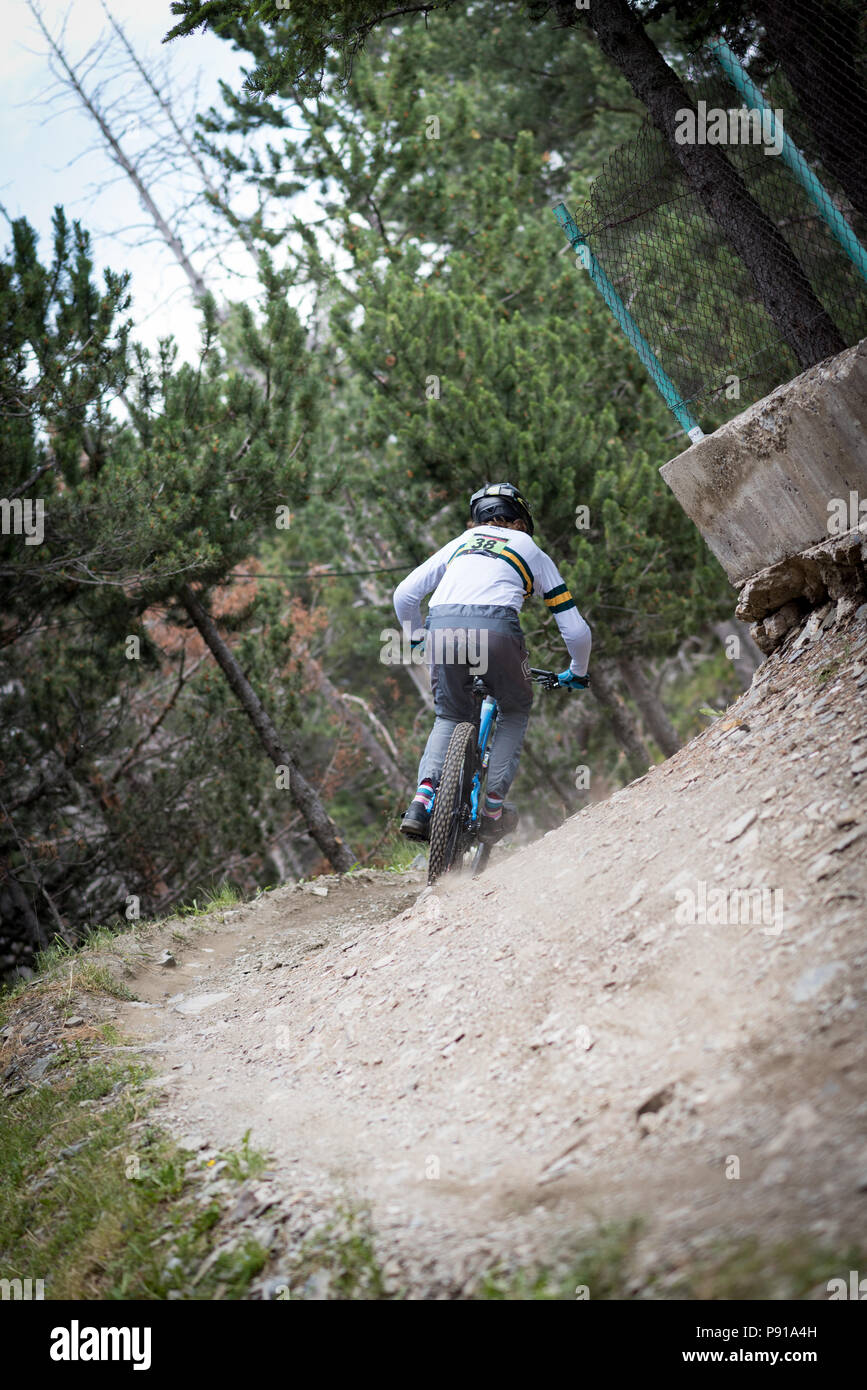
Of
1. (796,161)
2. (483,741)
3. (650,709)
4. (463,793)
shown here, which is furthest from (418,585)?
(650,709)

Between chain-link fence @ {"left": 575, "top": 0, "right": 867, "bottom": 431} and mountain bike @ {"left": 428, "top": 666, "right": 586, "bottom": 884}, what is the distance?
2182 millimetres

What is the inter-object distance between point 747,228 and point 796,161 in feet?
1.33

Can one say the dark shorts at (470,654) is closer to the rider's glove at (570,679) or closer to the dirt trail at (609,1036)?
the rider's glove at (570,679)

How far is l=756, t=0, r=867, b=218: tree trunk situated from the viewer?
5.02 metres

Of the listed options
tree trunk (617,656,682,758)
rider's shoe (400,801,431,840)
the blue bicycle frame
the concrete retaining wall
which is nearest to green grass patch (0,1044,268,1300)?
rider's shoe (400,801,431,840)

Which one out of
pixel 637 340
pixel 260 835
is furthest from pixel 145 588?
pixel 637 340

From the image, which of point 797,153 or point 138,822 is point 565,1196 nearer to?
point 797,153

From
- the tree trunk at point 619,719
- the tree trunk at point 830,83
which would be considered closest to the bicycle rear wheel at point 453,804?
the tree trunk at point 830,83

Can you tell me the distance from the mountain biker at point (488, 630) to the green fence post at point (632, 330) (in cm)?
110

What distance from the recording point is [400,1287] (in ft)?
7.97

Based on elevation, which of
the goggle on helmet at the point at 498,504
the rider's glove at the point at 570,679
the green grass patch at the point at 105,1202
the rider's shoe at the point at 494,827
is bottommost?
the green grass patch at the point at 105,1202

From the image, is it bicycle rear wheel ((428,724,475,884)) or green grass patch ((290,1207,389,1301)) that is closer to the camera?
green grass patch ((290,1207,389,1301))

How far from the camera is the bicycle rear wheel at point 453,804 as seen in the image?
16.8ft

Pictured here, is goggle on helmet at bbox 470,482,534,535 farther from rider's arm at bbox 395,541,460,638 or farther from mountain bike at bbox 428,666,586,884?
mountain bike at bbox 428,666,586,884
